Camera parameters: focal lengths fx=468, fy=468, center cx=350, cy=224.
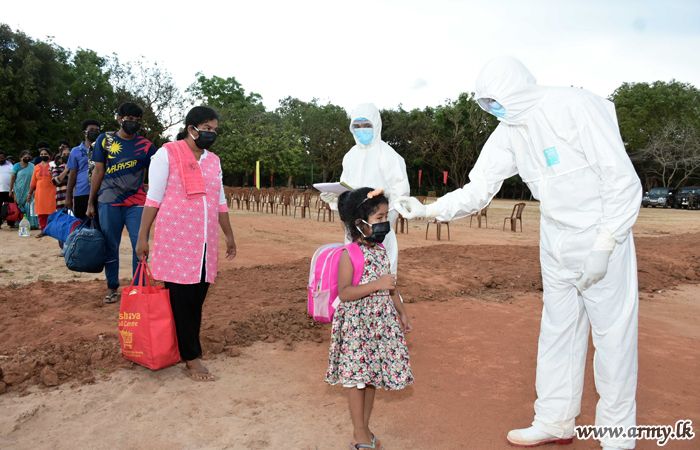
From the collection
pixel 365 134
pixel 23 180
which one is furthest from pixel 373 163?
pixel 23 180

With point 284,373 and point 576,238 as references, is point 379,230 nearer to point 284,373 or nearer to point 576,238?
point 576,238

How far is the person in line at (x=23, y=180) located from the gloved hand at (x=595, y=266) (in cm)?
1139

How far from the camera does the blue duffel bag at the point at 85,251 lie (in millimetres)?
4367

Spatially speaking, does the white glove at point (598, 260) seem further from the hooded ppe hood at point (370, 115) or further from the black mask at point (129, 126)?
the black mask at point (129, 126)

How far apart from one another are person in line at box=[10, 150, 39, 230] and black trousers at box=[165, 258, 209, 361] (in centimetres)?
912

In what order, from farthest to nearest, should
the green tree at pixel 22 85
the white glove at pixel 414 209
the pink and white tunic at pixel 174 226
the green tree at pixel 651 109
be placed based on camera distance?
the green tree at pixel 651 109, the green tree at pixel 22 85, the pink and white tunic at pixel 174 226, the white glove at pixel 414 209

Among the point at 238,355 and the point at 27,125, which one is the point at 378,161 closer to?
the point at 238,355

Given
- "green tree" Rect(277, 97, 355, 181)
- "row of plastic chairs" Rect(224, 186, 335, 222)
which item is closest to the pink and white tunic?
"row of plastic chairs" Rect(224, 186, 335, 222)

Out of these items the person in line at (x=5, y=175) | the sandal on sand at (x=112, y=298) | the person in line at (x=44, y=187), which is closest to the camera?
the sandal on sand at (x=112, y=298)

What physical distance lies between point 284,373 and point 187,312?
2.83 ft

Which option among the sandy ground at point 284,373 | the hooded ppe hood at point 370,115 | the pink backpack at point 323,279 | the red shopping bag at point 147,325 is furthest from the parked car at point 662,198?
the red shopping bag at point 147,325

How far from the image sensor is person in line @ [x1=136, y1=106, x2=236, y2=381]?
3.17 m

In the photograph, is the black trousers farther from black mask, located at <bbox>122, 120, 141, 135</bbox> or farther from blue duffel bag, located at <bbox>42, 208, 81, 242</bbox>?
blue duffel bag, located at <bbox>42, 208, 81, 242</bbox>

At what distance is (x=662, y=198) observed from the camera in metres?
29.5
